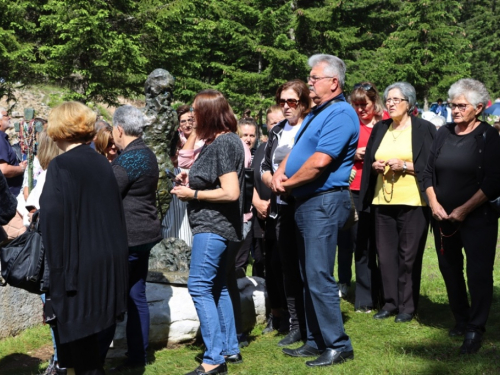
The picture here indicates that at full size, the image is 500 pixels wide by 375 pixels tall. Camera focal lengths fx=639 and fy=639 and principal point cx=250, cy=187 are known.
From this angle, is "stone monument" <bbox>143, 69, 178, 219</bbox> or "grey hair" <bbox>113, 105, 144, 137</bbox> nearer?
"grey hair" <bbox>113, 105, 144, 137</bbox>

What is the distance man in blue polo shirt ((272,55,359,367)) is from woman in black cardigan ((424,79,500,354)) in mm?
995

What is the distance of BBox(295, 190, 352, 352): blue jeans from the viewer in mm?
4531

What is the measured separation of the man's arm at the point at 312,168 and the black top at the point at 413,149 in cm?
151

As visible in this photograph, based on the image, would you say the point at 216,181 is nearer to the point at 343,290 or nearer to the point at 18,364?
the point at 18,364

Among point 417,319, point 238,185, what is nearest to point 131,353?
point 238,185

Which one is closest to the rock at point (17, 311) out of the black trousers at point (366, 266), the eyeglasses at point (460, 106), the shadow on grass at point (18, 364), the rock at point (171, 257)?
the shadow on grass at point (18, 364)

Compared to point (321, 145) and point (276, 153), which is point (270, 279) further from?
point (321, 145)

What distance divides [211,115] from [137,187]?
74 cm

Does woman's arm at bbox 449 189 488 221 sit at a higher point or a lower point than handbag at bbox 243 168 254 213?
lower

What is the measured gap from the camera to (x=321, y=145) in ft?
14.5

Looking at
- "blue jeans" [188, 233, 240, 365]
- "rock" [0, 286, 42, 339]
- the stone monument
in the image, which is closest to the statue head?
the stone monument

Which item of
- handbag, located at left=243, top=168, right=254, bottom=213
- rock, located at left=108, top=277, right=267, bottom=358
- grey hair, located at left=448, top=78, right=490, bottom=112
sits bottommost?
rock, located at left=108, top=277, right=267, bottom=358

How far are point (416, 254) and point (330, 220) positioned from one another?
1797 mm

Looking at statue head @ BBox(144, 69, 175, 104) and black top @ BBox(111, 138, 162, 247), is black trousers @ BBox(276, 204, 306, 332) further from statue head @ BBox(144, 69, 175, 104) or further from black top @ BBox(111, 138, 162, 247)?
statue head @ BBox(144, 69, 175, 104)
